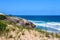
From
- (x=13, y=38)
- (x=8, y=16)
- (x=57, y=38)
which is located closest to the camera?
(x=13, y=38)

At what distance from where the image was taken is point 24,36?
10.9 meters

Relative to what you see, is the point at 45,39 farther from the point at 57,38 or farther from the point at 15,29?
the point at 15,29

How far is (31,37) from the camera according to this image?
10.9 m

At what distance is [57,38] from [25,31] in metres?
1.52

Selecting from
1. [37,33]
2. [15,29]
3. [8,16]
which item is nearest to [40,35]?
[37,33]

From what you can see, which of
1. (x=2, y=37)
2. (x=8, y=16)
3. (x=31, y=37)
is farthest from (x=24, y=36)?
(x=8, y=16)

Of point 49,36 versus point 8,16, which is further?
point 8,16

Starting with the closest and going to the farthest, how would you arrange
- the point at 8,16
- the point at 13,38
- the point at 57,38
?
the point at 13,38 → the point at 57,38 → the point at 8,16

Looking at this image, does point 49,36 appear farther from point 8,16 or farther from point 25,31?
point 8,16

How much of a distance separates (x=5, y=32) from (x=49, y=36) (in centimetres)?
207

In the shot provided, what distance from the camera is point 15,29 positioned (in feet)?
38.4

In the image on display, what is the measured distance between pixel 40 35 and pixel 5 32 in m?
1.65

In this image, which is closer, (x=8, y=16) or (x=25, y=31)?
(x=25, y=31)

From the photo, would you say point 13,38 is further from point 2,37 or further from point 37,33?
point 37,33
